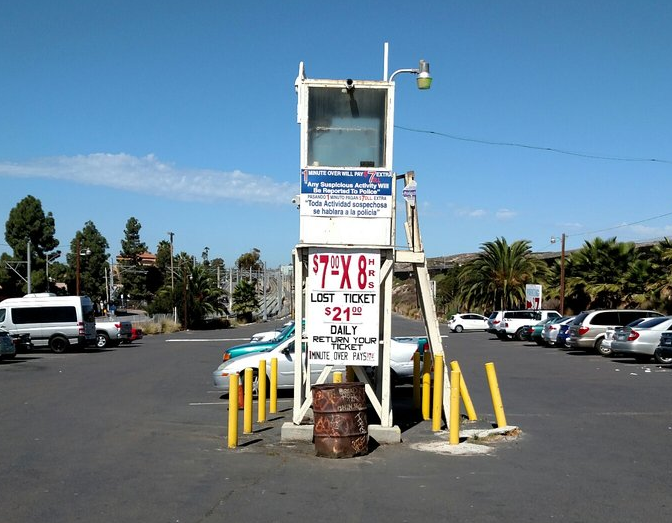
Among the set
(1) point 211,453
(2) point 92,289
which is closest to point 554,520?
(1) point 211,453

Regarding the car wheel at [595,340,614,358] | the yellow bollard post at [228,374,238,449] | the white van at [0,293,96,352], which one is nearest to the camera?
the yellow bollard post at [228,374,238,449]

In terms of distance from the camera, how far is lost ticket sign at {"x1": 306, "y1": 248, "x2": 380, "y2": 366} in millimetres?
10609

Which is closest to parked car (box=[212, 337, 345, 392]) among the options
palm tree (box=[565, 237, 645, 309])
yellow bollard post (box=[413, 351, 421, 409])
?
yellow bollard post (box=[413, 351, 421, 409])

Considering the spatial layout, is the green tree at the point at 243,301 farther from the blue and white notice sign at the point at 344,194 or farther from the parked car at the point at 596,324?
the blue and white notice sign at the point at 344,194

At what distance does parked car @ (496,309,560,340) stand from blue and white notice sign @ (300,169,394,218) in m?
35.2

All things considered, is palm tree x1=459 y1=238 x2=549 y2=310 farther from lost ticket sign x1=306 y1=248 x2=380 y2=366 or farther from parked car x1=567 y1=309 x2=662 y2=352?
lost ticket sign x1=306 y1=248 x2=380 y2=366

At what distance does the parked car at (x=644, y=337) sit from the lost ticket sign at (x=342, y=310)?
55.7 feet

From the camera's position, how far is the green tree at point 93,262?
9956 cm

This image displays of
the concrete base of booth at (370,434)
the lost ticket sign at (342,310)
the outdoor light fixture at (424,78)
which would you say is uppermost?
the outdoor light fixture at (424,78)

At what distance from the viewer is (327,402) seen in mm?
9469

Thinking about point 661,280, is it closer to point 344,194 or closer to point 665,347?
point 665,347

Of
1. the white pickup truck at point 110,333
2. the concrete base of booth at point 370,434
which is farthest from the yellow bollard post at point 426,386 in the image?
the white pickup truck at point 110,333

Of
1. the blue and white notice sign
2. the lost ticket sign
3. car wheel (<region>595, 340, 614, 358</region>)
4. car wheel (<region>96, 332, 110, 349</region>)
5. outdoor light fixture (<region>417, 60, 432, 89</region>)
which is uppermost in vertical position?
outdoor light fixture (<region>417, 60, 432, 89</region>)

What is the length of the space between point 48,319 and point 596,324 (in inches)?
925
